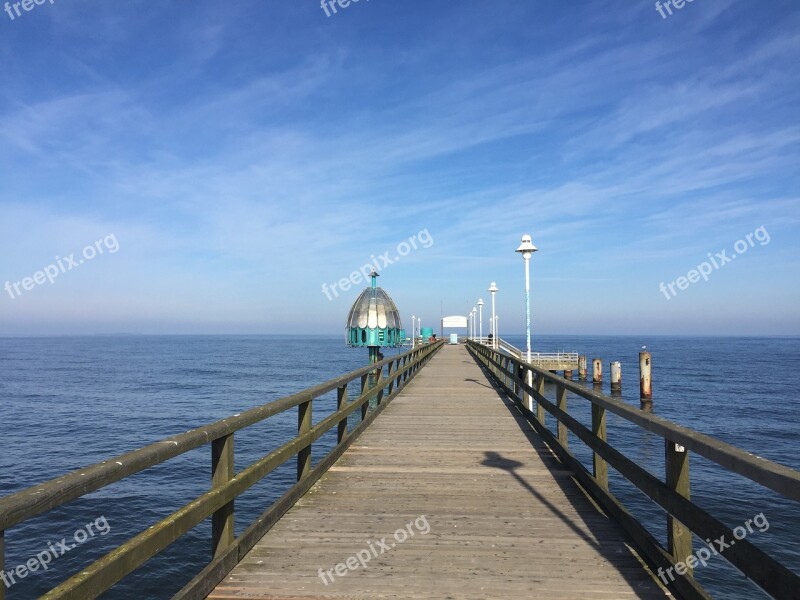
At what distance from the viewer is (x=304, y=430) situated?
603 cm

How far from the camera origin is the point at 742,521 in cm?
1452

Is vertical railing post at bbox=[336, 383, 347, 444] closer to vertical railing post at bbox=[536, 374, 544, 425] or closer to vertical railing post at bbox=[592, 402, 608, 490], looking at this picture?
vertical railing post at bbox=[592, 402, 608, 490]

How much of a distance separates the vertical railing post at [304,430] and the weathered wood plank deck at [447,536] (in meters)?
0.26

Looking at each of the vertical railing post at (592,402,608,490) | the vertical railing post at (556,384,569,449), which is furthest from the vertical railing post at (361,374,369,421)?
the vertical railing post at (592,402,608,490)

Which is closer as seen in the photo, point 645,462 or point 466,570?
point 466,570

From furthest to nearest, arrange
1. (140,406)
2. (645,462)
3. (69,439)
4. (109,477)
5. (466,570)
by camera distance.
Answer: (140,406)
(69,439)
(645,462)
(466,570)
(109,477)

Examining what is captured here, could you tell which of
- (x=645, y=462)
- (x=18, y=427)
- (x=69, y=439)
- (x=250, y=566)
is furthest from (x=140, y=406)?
(x=250, y=566)

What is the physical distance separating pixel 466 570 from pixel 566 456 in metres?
3.59

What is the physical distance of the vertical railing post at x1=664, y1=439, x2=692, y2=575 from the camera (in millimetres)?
3688

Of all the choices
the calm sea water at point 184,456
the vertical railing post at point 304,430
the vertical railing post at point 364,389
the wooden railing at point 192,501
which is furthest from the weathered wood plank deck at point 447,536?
the calm sea water at point 184,456

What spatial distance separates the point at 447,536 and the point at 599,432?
1.94m

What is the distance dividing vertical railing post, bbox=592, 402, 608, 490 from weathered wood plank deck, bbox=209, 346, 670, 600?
0.96 ft

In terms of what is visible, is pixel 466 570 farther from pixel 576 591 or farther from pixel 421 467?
pixel 421 467

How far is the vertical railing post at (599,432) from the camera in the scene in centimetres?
556
